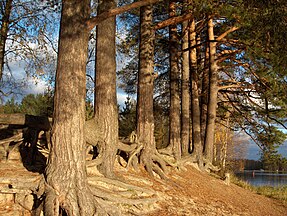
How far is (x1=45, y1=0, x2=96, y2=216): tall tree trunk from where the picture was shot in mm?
5426

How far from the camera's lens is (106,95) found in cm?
772

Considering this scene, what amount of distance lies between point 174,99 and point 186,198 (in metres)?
5.94

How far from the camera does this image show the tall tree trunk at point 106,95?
7.54 meters

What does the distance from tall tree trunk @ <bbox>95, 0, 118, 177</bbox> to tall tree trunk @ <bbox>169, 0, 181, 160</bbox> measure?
16.5 feet

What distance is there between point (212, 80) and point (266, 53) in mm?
5387

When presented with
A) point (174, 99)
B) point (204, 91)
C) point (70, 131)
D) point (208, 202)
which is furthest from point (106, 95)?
point (204, 91)

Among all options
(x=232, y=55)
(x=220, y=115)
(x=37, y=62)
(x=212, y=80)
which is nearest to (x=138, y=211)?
(x=37, y=62)

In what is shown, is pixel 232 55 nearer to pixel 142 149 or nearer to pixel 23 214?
pixel 142 149

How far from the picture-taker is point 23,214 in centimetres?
528

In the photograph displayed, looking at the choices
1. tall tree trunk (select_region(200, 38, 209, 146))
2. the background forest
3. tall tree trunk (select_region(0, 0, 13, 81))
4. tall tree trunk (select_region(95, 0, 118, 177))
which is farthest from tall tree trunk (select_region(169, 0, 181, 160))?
tall tree trunk (select_region(0, 0, 13, 81))

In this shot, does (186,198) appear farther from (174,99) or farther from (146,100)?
(174,99)

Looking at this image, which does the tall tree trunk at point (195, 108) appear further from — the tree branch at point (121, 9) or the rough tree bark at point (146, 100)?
the tree branch at point (121, 9)

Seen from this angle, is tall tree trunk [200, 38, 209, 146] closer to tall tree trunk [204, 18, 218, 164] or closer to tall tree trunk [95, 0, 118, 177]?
tall tree trunk [204, 18, 218, 164]

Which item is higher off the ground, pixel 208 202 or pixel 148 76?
pixel 148 76
